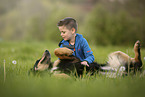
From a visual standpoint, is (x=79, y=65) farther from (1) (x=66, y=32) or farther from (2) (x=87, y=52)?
(1) (x=66, y=32)

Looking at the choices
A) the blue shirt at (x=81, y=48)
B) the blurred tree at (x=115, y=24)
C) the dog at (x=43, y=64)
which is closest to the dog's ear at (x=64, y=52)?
the dog at (x=43, y=64)

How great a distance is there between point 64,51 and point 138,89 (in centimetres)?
132

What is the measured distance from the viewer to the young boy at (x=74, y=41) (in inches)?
105

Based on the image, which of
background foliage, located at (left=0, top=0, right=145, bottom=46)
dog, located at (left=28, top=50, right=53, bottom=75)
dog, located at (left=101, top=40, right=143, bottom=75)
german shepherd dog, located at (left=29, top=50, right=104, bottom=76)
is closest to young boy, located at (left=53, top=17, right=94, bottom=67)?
german shepherd dog, located at (left=29, top=50, right=104, bottom=76)

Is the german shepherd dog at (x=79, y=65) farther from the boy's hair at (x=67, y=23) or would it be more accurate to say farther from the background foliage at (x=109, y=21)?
the background foliage at (x=109, y=21)

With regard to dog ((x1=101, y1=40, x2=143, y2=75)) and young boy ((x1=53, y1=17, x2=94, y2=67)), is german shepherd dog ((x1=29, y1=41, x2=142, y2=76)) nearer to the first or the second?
dog ((x1=101, y1=40, x2=143, y2=75))

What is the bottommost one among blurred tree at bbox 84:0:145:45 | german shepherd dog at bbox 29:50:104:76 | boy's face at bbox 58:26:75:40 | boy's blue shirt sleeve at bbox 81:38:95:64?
german shepherd dog at bbox 29:50:104:76

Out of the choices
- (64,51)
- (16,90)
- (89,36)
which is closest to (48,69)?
(64,51)

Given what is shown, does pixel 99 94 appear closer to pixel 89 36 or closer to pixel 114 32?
pixel 114 32

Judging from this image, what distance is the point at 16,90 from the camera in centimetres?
146

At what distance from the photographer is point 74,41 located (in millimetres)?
2887

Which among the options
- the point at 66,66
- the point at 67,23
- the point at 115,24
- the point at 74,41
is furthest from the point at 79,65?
the point at 115,24

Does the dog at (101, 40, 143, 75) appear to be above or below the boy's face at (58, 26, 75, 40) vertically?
below

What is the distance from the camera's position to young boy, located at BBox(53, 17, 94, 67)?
2.68m
